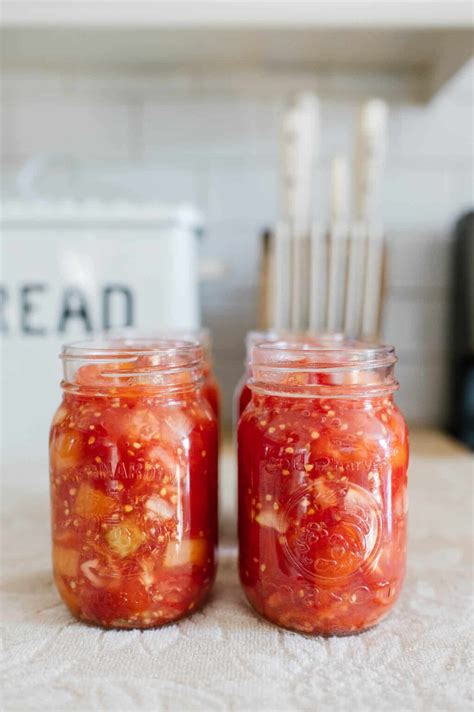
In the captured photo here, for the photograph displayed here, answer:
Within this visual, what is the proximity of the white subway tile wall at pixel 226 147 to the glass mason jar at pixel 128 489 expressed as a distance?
694 millimetres

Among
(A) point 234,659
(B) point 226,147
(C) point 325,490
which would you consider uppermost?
(B) point 226,147

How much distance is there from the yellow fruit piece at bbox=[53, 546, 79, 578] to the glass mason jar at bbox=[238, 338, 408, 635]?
12 cm

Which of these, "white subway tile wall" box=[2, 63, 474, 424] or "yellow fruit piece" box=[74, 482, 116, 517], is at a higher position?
"white subway tile wall" box=[2, 63, 474, 424]

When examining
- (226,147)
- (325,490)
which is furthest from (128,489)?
(226,147)

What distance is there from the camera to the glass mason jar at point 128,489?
1.32 feet

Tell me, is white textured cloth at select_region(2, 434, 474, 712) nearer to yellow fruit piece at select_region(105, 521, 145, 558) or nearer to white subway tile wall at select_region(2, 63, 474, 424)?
yellow fruit piece at select_region(105, 521, 145, 558)

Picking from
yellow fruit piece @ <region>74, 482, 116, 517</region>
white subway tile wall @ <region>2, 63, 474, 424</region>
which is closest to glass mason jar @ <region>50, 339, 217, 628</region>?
yellow fruit piece @ <region>74, 482, 116, 517</region>

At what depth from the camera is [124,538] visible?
0.40 metres

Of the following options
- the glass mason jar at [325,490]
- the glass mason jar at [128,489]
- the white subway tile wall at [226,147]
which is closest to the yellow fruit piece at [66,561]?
the glass mason jar at [128,489]

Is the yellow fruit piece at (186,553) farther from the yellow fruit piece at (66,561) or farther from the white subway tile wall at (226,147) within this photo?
the white subway tile wall at (226,147)

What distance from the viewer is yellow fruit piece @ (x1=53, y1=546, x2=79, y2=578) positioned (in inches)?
16.4

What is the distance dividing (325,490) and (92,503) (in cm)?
15

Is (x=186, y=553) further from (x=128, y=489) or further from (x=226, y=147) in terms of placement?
(x=226, y=147)

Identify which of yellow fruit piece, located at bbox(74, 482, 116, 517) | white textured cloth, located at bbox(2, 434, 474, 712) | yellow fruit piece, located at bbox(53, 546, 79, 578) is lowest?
white textured cloth, located at bbox(2, 434, 474, 712)
